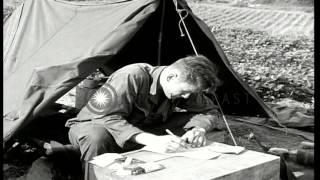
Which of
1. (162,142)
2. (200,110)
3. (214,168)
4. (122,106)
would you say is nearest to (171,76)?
(122,106)

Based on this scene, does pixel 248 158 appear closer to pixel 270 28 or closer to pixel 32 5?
pixel 32 5

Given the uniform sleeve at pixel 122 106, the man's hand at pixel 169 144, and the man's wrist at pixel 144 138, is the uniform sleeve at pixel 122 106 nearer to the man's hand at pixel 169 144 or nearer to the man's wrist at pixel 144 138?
the man's wrist at pixel 144 138

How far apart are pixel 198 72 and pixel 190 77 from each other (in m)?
0.06

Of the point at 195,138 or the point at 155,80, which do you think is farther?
the point at 155,80

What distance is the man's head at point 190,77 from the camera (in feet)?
9.57

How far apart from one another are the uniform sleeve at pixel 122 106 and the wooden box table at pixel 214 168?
19 centimetres

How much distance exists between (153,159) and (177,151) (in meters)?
0.20

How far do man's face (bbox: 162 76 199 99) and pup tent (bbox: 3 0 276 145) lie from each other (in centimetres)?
44

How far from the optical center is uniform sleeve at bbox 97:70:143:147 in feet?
9.47

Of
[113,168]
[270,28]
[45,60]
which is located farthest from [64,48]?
[270,28]

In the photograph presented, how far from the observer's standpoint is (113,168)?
7.95ft

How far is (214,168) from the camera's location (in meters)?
2.53

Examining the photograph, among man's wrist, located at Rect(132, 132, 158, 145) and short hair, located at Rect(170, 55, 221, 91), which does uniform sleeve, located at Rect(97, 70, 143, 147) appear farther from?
short hair, located at Rect(170, 55, 221, 91)

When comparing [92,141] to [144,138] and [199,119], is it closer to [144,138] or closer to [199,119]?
[144,138]
